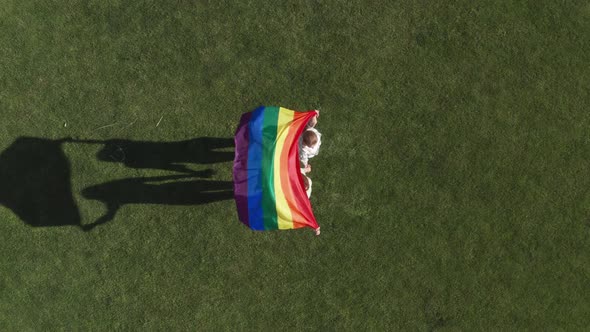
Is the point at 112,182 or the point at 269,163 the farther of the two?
the point at 112,182

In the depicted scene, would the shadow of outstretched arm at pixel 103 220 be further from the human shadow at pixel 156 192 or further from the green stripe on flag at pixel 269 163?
the green stripe on flag at pixel 269 163

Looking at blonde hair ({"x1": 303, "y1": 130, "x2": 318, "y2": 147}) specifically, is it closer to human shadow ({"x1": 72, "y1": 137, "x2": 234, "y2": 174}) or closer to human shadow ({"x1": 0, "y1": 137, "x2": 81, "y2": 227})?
human shadow ({"x1": 72, "y1": 137, "x2": 234, "y2": 174})

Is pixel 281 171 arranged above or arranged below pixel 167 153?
above

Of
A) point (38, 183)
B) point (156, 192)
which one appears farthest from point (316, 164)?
point (38, 183)

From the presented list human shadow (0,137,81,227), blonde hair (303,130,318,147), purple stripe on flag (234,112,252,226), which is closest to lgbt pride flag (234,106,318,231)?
purple stripe on flag (234,112,252,226)

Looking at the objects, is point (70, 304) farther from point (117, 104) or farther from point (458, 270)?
point (458, 270)

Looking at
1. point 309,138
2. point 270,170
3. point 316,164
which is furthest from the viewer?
point 316,164

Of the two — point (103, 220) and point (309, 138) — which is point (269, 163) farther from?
point (103, 220)
